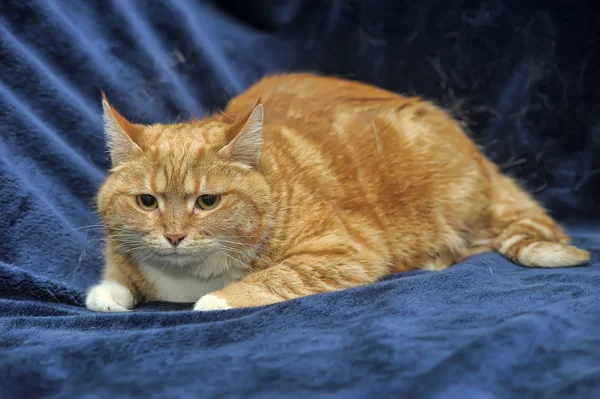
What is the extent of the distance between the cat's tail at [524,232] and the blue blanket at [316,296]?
A: 0.05m

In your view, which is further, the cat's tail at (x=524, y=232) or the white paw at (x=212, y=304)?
the cat's tail at (x=524, y=232)

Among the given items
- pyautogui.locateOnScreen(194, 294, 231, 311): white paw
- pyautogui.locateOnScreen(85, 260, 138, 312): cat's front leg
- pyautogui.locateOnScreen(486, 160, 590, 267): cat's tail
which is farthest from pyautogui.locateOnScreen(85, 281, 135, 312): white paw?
pyautogui.locateOnScreen(486, 160, 590, 267): cat's tail

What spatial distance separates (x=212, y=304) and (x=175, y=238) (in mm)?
167

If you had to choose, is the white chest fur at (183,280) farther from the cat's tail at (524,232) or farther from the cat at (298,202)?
the cat's tail at (524,232)

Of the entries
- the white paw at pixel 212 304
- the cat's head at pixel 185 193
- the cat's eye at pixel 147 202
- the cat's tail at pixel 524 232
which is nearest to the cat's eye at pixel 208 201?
the cat's head at pixel 185 193

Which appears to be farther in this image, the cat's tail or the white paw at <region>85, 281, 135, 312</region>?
the cat's tail

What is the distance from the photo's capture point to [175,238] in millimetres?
1491

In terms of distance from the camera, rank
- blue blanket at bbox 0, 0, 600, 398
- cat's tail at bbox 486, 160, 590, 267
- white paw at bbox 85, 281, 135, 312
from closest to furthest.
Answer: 1. blue blanket at bbox 0, 0, 600, 398
2. white paw at bbox 85, 281, 135, 312
3. cat's tail at bbox 486, 160, 590, 267

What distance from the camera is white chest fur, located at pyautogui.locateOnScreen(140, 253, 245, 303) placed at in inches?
64.6

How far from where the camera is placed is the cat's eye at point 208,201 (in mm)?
1558

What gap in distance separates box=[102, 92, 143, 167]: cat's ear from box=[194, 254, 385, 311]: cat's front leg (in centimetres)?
40

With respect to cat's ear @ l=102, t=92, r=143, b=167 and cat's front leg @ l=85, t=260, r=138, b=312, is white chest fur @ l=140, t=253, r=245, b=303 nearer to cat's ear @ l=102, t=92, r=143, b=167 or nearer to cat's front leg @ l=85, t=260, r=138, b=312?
cat's front leg @ l=85, t=260, r=138, b=312

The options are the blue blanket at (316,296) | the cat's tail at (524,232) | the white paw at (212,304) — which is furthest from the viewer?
the cat's tail at (524,232)

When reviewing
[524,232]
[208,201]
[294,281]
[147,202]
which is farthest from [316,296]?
[524,232]
